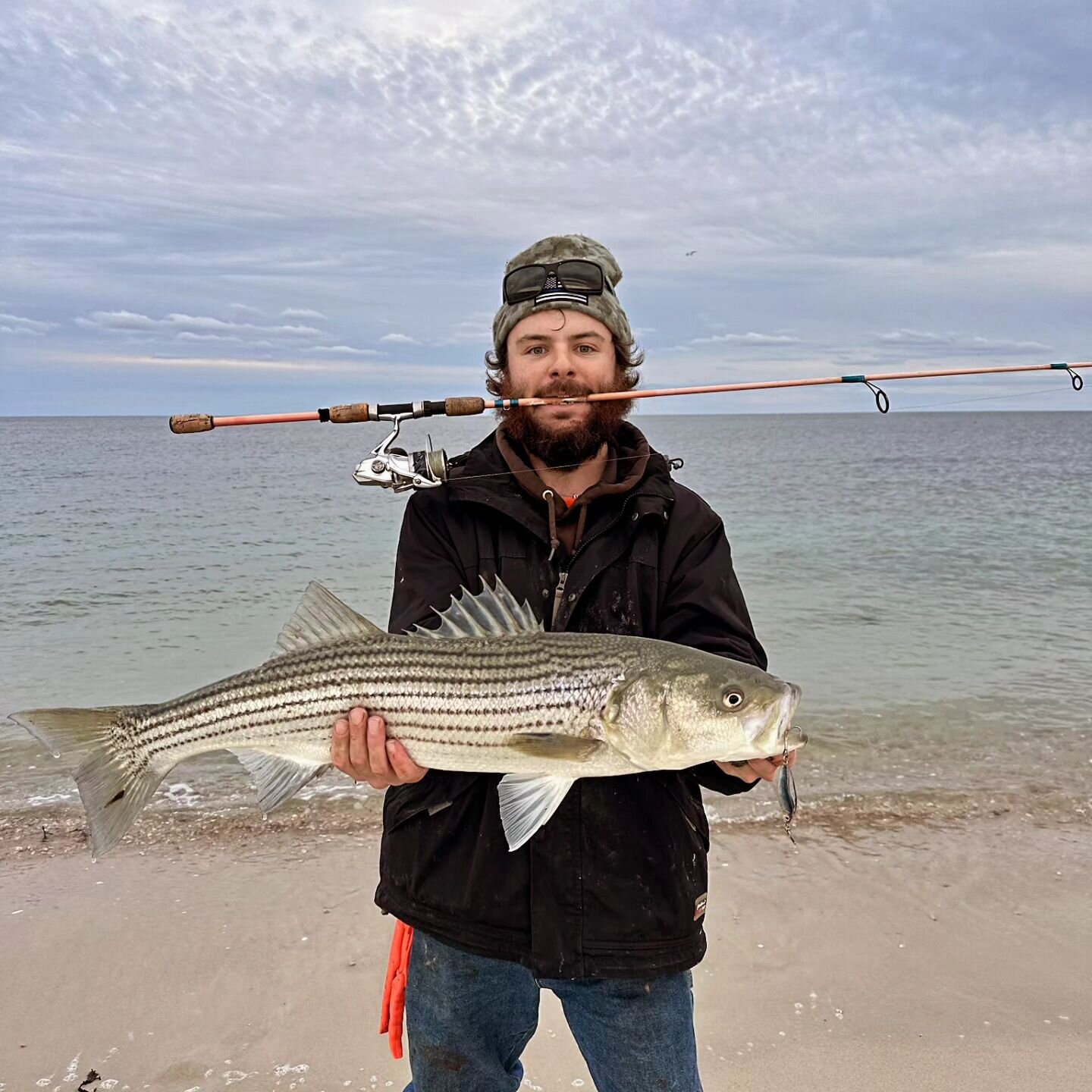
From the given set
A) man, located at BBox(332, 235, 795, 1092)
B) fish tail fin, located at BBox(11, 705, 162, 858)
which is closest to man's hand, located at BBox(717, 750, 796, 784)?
man, located at BBox(332, 235, 795, 1092)

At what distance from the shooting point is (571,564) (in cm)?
353

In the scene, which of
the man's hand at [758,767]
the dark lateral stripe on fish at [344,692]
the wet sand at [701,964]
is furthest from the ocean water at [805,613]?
the dark lateral stripe on fish at [344,692]

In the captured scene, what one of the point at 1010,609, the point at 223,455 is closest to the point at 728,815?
the point at 1010,609

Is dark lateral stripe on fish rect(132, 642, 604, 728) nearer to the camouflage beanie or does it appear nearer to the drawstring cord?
the drawstring cord

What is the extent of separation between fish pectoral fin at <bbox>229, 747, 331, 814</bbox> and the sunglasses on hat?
7.87 feet

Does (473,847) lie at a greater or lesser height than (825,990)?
greater

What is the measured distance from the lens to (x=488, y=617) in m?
3.44

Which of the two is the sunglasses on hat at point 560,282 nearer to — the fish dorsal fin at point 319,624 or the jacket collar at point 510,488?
the jacket collar at point 510,488

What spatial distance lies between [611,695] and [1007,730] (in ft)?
27.1

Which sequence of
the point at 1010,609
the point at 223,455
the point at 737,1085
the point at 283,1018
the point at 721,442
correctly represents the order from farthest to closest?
the point at 721,442 → the point at 223,455 → the point at 1010,609 → the point at 283,1018 → the point at 737,1085

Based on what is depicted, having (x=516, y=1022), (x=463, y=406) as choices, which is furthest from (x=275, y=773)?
(x=463, y=406)

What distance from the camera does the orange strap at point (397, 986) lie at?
3.72 m

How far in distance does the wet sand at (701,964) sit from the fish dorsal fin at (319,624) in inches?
94.0

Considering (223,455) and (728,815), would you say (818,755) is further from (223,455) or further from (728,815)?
(223,455)
